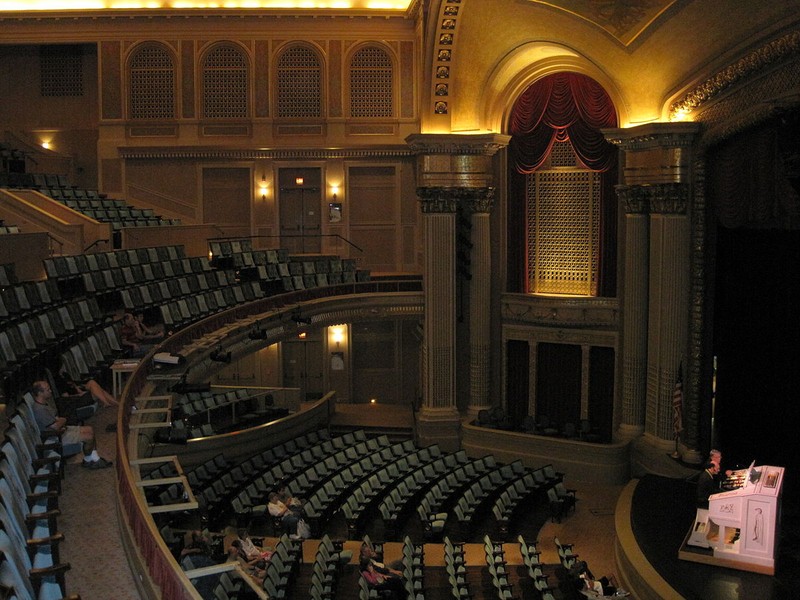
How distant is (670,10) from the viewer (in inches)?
560

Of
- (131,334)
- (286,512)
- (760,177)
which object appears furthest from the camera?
(760,177)

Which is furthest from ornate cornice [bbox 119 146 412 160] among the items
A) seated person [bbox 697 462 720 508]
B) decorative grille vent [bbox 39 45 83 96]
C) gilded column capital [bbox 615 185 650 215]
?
seated person [bbox 697 462 720 508]

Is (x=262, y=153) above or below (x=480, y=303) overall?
above

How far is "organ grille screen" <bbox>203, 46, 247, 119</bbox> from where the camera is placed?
22047 millimetres

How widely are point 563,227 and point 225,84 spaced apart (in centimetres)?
920

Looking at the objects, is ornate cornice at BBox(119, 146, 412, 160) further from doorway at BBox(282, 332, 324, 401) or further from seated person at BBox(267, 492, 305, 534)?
seated person at BBox(267, 492, 305, 534)

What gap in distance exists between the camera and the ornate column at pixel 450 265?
18.3 m

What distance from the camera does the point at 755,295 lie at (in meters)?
13.9

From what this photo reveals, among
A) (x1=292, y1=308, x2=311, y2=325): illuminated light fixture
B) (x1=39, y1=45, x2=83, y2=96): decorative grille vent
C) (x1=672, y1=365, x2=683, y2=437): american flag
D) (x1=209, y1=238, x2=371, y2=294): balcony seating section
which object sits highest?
(x1=39, y1=45, x2=83, y2=96): decorative grille vent

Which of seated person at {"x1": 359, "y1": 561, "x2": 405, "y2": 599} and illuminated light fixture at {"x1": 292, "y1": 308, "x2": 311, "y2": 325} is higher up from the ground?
illuminated light fixture at {"x1": 292, "y1": 308, "x2": 311, "y2": 325}

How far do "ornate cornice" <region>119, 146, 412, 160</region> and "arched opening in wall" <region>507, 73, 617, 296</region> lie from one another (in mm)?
4283

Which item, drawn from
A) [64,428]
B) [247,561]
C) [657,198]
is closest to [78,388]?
[64,428]

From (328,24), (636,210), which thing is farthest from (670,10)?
(328,24)

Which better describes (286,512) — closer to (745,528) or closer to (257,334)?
(257,334)
